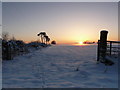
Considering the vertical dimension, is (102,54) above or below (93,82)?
above

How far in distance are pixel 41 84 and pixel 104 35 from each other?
614cm

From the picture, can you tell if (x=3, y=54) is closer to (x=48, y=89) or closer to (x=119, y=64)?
(x=48, y=89)

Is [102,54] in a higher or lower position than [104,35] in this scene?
lower

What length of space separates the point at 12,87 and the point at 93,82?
9.95ft

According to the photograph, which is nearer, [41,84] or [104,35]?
[41,84]

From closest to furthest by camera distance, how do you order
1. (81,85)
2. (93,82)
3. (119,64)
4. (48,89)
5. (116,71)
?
(48,89) → (81,85) → (93,82) → (116,71) → (119,64)

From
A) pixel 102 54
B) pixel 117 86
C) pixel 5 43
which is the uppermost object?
pixel 5 43

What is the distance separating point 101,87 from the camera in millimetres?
4637

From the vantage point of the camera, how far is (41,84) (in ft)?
16.1

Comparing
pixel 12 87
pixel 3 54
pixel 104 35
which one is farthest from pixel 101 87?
pixel 3 54

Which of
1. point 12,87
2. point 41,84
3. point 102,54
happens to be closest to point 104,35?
point 102,54

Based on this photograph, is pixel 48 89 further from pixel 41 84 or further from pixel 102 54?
pixel 102 54

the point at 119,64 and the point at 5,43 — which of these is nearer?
the point at 119,64

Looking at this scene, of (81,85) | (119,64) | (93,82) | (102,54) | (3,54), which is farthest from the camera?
(3,54)
